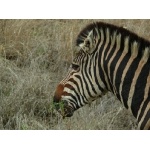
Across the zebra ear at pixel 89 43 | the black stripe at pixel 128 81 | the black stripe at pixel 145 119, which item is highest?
the zebra ear at pixel 89 43

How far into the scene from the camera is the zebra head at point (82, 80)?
1.93m

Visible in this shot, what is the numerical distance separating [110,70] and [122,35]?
17cm

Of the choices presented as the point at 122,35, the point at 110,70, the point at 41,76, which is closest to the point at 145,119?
the point at 110,70

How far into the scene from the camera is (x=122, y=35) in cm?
186

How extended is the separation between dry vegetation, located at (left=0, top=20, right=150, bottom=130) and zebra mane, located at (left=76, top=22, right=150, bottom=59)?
6.4 inches

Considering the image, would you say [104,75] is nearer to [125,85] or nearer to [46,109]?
[125,85]

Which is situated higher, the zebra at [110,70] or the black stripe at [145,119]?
the zebra at [110,70]

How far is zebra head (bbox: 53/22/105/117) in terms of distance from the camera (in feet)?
6.33

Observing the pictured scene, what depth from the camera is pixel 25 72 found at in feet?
7.75

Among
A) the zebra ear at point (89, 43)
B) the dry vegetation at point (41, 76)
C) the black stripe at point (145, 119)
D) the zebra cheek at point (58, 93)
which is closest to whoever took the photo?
the black stripe at point (145, 119)

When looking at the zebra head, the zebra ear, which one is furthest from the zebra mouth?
the zebra ear

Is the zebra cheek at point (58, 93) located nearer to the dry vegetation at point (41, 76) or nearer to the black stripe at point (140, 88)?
the dry vegetation at point (41, 76)

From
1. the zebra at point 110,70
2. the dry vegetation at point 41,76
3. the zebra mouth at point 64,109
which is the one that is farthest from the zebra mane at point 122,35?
the zebra mouth at point 64,109
